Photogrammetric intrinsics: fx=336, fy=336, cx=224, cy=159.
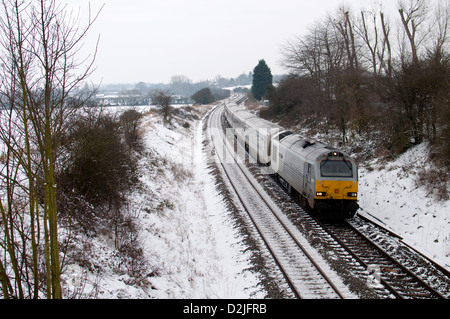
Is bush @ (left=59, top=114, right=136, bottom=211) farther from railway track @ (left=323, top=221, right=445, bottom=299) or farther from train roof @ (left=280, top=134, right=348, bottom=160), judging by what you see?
railway track @ (left=323, top=221, right=445, bottom=299)

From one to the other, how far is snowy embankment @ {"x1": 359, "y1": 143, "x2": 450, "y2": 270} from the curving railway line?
0.88 meters

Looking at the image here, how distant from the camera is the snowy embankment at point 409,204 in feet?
35.1

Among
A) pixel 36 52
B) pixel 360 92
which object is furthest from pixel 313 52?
pixel 36 52

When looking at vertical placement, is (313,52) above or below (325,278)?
above

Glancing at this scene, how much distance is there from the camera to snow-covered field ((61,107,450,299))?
8328 millimetres

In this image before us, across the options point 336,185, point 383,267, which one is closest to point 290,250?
point 383,267

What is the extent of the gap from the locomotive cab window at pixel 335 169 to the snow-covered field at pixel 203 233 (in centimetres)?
259

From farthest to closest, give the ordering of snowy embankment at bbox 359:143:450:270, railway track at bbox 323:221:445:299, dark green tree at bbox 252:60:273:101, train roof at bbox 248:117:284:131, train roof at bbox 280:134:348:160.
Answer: dark green tree at bbox 252:60:273:101
train roof at bbox 248:117:284:131
train roof at bbox 280:134:348:160
snowy embankment at bbox 359:143:450:270
railway track at bbox 323:221:445:299

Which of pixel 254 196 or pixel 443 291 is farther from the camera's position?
pixel 254 196

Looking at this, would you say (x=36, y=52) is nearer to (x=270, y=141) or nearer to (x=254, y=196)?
(x=254, y=196)

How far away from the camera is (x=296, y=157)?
48.7ft

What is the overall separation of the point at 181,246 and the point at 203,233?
6.09ft

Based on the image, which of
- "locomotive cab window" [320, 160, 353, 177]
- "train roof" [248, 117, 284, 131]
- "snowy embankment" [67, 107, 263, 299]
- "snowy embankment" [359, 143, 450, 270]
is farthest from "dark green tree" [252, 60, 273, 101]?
Answer: "locomotive cab window" [320, 160, 353, 177]
